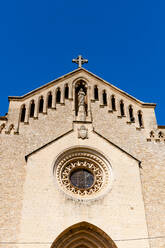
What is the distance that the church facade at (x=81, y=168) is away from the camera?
15.7 metres

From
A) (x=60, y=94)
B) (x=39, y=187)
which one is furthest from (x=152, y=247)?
(x=60, y=94)

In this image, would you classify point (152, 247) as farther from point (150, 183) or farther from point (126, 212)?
point (150, 183)

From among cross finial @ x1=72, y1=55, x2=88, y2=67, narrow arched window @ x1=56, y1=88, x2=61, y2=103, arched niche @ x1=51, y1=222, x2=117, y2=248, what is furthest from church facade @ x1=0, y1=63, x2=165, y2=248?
cross finial @ x1=72, y1=55, x2=88, y2=67

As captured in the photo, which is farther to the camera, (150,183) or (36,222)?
(150,183)

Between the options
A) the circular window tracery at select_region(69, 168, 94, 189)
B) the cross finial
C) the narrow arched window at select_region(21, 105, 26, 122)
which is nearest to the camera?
the circular window tracery at select_region(69, 168, 94, 189)

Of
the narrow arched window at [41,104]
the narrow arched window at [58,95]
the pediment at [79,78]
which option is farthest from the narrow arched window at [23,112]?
the narrow arched window at [58,95]

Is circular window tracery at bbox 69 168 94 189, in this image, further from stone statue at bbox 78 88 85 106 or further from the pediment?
the pediment

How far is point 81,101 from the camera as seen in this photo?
19828mm

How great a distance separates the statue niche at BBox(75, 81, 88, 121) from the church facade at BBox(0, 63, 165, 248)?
0.06 m

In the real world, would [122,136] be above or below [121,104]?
below

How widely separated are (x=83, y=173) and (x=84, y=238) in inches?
130

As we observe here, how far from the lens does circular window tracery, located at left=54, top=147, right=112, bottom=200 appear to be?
1708 centimetres

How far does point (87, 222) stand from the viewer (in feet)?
51.9

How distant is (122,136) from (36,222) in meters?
6.73
